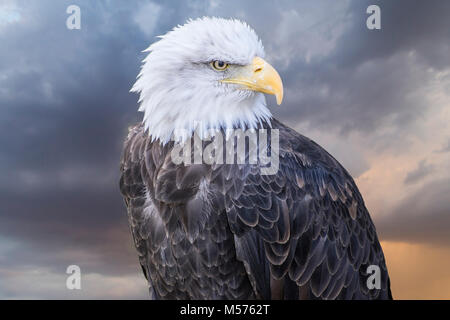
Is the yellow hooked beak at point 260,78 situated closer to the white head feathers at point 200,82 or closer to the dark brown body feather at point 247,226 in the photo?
the white head feathers at point 200,82

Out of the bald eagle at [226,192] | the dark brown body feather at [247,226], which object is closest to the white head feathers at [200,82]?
the bald eagle at [226,192]

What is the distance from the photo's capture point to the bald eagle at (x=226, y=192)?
4793 millimetres

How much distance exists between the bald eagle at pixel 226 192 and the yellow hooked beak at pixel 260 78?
11 millimetres

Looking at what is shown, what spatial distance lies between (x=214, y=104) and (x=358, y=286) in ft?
8.63

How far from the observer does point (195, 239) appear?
4863 mm

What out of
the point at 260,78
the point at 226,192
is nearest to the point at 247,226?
the point at 226,192

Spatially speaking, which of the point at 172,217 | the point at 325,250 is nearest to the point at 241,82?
the point at 172,217

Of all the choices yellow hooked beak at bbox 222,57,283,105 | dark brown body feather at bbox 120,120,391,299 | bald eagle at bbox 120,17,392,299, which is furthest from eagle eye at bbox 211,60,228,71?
dark brown body feather at bbox 120,120,391,299

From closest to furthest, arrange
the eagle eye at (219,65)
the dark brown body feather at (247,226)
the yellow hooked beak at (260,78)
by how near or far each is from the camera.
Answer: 1. the dark brown body feather at (247,226)
2. the yellow hooked beak at (260,78)
3. the eagle eye at (219,65)

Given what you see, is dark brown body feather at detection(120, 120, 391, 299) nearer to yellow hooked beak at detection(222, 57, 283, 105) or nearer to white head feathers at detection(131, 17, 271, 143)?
white head feathers at detection(131, 17, 271, 143)

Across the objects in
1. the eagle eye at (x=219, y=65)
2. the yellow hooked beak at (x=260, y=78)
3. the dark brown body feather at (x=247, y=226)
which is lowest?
the dark brown body feather at (x=247, y=226)

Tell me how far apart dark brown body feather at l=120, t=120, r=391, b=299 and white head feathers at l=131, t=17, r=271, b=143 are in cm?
37

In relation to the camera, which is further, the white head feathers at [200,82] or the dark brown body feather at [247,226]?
the white head feathers at [200,82]

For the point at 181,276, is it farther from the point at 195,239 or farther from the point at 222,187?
the point at 222,187
